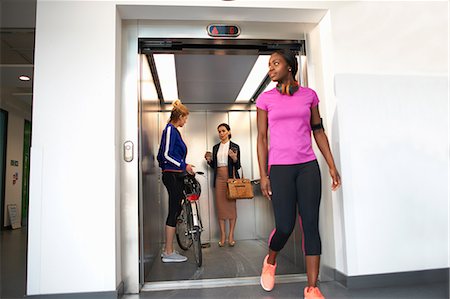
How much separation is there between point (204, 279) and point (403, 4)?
2.75 meters

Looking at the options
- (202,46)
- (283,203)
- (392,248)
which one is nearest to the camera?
(283,203)

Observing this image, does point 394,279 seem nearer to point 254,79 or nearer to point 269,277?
point 269,277

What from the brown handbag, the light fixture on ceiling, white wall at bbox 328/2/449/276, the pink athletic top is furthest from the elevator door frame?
the light fixture on ceiling

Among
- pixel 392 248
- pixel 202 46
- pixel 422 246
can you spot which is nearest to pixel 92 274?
pixel 202 46

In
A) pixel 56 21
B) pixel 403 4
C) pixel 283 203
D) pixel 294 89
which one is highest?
pixel 403 4

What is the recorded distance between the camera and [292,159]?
79.0 inches

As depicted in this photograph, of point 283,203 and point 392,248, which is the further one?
point 392,248

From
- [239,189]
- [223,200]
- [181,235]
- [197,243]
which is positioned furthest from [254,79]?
[197,243]

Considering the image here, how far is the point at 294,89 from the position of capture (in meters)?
2.09

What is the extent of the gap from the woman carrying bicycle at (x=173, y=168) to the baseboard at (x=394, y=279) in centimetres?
164

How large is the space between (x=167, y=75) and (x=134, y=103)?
2313 mm

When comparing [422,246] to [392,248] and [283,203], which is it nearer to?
[392,248]

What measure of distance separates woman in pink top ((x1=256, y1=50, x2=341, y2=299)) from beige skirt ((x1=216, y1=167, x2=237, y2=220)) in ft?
8.19

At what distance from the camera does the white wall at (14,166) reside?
676 centimetres
